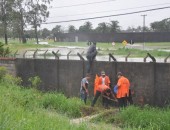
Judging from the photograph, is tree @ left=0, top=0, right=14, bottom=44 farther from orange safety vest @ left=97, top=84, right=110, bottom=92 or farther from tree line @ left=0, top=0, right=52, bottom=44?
orange safety vest @ left=97, top=84, right=110, bottom=92

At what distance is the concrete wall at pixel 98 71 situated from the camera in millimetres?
16953

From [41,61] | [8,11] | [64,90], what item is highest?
[8,11]

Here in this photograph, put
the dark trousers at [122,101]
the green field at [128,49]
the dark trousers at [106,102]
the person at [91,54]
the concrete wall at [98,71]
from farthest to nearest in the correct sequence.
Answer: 1. the green field at [128,49]
2. the person at [91,54]
3. the dark trousers at [106,102]
4. the concrete wall at [98,71]
5. the dark trousers at [122,101]

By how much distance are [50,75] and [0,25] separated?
4316 cm

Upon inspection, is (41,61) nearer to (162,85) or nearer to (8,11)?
(162,85)

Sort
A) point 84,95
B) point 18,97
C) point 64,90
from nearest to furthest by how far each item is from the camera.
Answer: point 18,97, point 84,95, point 64,90

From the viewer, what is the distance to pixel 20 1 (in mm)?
68500

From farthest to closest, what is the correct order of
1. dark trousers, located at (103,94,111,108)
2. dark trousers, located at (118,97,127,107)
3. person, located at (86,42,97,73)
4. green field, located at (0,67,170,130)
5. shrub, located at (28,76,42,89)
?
shrub, located at (28,76,42,89)
person, located at (86,42,97,73)
dark trousers, located at (103,94,111,108)
dark trousers, located at (118,97,127,107)
green field, located at (0,67,170,130)

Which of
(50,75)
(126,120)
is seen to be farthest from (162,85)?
Answer: (50,75)

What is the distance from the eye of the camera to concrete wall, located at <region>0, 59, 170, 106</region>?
17.0 metres

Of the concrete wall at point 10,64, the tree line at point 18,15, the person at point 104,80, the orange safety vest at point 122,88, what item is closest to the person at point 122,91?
the orange safety vest at point 122,88

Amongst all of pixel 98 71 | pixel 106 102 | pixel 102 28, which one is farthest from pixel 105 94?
pixel 102 28

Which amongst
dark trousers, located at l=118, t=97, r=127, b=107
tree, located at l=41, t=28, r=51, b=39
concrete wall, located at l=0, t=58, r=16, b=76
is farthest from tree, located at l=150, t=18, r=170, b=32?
dark trousers, located at l=118, t=97, r=127, b=107

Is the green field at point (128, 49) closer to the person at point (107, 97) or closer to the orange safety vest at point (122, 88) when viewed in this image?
the person at point (107, 97)
